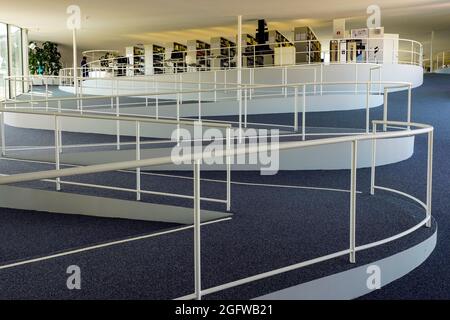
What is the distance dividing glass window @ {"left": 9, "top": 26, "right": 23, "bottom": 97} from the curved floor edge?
15.6 metres

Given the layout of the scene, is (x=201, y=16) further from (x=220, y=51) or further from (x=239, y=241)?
(x=239, y=241)

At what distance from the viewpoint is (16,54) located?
57.5 feet

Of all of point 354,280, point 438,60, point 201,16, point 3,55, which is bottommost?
point 354,280

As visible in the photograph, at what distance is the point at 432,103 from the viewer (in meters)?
10.8

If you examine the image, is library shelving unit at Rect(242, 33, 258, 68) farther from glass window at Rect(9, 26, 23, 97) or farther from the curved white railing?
glass window at Rect(9, 26, 23, 97)

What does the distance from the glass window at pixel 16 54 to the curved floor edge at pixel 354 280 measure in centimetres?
1558

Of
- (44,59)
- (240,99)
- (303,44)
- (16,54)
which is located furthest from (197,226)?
(44,59)

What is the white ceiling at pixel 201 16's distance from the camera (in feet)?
38.6

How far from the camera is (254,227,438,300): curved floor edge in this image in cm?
266

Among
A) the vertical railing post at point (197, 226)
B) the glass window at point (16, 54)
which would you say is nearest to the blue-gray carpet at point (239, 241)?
the vertical railing post at point (197, 226)

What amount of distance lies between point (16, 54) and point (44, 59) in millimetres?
4662

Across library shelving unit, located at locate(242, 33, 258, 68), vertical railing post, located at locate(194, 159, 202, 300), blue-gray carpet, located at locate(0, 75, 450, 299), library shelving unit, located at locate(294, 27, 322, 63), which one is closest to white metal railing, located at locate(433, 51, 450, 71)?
library shelving unit, located at locate(294, 27, 322, 63)
